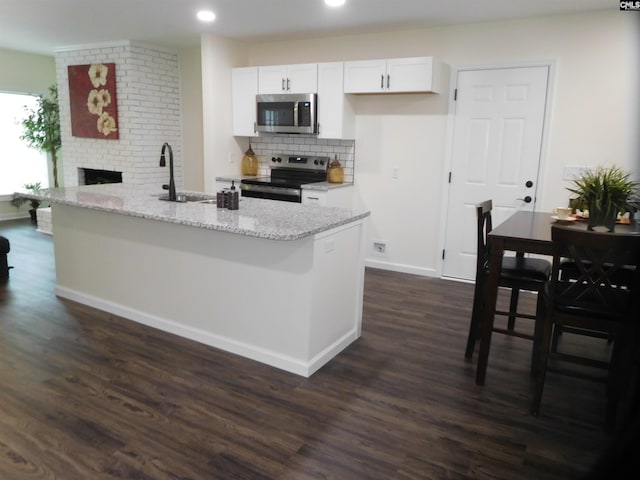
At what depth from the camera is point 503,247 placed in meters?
2.71

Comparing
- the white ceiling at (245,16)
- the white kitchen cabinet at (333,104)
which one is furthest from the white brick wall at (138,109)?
the white kitchen cabinet at (333,104)

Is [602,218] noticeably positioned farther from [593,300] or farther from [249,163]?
[249,163]

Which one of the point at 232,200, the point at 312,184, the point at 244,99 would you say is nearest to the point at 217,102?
the point at 244,99

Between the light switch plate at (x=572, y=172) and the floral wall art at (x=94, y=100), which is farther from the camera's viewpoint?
the floral wall art at (x=94, y=100)

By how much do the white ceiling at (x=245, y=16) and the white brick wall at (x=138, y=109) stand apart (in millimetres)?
368

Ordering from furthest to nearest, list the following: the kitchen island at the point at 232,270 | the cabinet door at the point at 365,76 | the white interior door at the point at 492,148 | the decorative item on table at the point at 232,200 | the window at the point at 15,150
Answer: the window at the point at 15,150 < the cabinet door at the point at 365,76 < the white interior door at the point at 492,148 < the decorative item on table at the point at 232,200 < the kitchen island at the point at 232,270

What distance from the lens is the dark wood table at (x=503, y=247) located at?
8.68ft

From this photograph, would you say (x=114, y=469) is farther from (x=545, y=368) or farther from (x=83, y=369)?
(x=545, y=368)

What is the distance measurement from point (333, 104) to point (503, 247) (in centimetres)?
290

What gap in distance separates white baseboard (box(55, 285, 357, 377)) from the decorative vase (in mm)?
1658

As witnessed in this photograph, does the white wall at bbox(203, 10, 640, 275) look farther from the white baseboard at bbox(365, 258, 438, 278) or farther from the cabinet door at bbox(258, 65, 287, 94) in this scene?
the cabinet door at bbox(258, 65, 287, 94)

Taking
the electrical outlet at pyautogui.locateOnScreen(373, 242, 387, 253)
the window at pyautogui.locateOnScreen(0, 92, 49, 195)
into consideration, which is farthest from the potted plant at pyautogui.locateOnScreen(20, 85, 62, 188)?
the electrical outlet at pyautogui.locateOnScreen(373, 242, 387, 253)

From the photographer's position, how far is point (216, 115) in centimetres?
553

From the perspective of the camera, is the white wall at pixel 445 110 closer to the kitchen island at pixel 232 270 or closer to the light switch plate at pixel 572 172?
the light switch plate at pixel 572 172
